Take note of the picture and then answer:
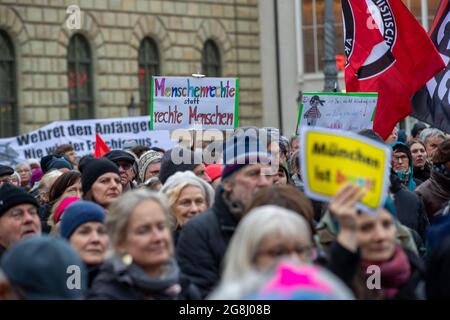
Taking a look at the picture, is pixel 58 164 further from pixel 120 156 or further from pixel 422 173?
pixel 422 173

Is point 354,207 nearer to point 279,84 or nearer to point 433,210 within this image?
point 433,210

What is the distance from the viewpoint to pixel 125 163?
39.5 ft

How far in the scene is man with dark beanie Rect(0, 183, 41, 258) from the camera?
301 inches

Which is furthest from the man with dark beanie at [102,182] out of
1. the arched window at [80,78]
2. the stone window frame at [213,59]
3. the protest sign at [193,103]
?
the stone window frame at [213,59]

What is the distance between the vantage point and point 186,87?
43.7 feet

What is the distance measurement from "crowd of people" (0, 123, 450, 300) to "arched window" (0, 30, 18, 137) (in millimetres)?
22416

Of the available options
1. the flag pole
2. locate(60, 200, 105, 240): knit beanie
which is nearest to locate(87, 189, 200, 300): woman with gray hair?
locate(60, 200, 105, 240): knit beanie

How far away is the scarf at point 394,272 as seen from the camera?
5832 mm

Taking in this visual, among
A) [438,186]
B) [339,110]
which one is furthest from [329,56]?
[438,186]

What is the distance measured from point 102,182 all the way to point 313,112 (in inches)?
149

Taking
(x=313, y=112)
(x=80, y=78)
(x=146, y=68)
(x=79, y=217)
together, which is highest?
(x=146, y=68)

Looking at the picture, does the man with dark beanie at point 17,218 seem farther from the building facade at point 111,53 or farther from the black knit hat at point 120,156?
the building facade at point 111,53

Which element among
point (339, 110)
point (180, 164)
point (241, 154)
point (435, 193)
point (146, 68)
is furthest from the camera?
point (146, 68)

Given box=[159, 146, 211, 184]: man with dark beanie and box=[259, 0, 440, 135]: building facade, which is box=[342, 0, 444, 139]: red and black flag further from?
box=[259, 0, 440, 135]: building facade
